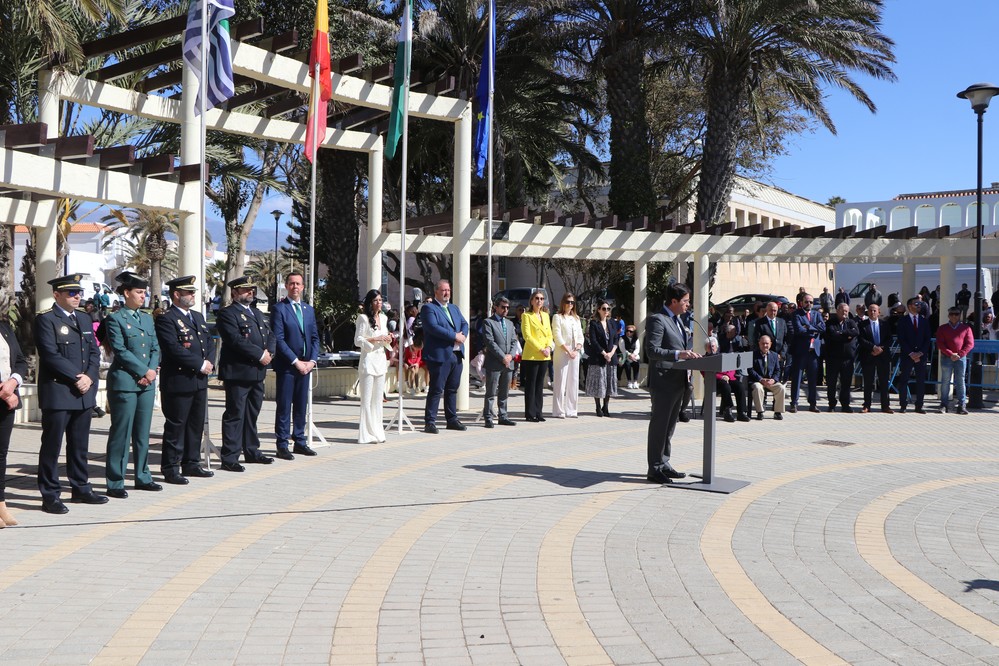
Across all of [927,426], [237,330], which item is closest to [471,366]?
[927,426]

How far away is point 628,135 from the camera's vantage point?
80.2 ft

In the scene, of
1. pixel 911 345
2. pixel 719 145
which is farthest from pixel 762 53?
pixel 911 345

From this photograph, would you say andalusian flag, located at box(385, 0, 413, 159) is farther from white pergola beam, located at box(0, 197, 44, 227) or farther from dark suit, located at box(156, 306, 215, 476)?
dark suit, located at box(156, 306, 215, 476)

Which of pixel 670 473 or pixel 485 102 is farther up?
pixel 485 102

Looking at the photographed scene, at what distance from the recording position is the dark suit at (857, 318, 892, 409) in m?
16.1

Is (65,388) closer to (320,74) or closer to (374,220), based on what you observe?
(320,74)

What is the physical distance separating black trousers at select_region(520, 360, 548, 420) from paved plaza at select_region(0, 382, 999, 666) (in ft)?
11.4

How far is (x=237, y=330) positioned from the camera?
31.2 feet

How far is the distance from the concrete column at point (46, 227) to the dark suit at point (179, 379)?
4274mm

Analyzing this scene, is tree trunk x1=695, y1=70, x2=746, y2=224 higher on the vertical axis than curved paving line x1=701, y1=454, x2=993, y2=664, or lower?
higher

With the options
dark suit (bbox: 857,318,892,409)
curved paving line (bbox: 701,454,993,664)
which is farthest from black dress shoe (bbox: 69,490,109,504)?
dark suit (bbox: 857,318,892,409)

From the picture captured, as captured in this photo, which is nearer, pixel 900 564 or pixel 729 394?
pixel 900 564

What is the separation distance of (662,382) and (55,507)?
5.16 metres

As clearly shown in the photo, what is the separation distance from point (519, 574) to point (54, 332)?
4.13 m
